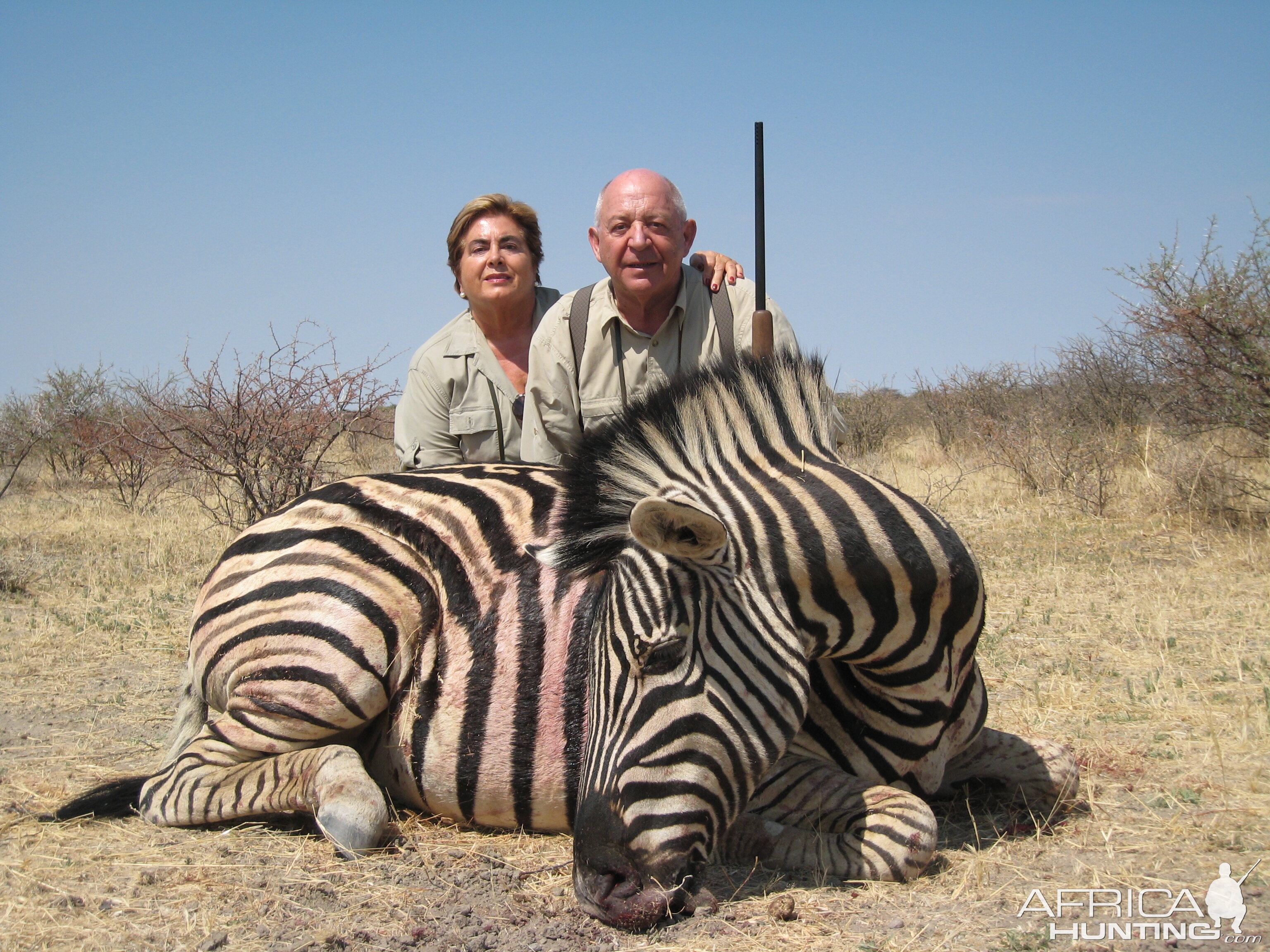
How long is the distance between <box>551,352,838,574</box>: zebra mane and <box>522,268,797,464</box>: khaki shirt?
1561 millimetres

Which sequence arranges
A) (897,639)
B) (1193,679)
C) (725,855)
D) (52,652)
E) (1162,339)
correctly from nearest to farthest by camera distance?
(897,639)
(725,855)
(1193,679)
(52,652)
(1162,339)

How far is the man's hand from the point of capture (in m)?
4.60

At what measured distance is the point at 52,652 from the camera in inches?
217

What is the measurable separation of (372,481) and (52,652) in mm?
3236

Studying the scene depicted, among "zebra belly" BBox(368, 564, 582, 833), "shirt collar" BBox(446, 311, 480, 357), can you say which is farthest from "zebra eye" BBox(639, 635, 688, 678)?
"shirt collar" BBox(446, 311, 480, 357)

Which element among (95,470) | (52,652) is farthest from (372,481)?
(95,470)

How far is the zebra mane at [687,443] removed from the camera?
2.73 metres

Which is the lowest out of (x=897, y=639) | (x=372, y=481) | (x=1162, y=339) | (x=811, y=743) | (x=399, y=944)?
(x=399, y=944)

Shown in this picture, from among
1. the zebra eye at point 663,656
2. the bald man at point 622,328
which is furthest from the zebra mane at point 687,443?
the bald man at point 622,328

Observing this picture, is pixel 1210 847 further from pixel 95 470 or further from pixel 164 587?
pixel 95 470

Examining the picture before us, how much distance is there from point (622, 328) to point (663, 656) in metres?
2.42

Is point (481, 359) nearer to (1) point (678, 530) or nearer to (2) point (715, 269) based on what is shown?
(2) point (715, 269)

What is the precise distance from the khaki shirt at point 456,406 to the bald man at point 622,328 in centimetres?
69

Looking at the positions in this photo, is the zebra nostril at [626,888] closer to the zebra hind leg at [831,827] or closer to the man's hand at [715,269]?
the zebra hind leg at [831,827]
